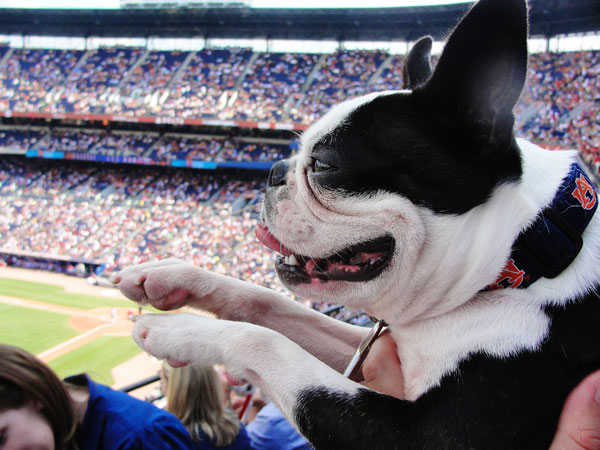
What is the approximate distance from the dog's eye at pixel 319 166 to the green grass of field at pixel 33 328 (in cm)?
1211

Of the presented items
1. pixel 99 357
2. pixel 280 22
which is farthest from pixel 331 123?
pixel 280 22

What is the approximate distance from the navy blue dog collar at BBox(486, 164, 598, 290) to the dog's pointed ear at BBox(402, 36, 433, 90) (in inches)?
27.6

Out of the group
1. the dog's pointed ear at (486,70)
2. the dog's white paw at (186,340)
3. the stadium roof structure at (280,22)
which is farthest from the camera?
the stadium roof structure at (280,22)

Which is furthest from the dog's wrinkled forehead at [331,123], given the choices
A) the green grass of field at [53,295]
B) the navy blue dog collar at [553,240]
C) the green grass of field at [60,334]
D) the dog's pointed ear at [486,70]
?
the green grass of field at [53,295]

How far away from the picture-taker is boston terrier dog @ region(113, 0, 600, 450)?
3.73 ft

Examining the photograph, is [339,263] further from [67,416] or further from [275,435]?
[275,435]

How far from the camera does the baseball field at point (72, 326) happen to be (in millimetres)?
10680

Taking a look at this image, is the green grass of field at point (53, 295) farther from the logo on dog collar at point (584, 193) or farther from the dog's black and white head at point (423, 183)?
the logo on dog collar at point (584, 193)

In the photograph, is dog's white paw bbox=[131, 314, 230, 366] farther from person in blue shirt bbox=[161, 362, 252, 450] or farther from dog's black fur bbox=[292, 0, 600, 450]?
person in blue shirt bbox=[161, 362, 252, 450]

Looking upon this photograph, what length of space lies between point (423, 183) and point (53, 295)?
57.8 feet

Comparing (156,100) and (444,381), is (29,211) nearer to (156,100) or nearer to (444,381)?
(156,100)

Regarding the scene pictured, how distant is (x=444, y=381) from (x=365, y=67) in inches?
920

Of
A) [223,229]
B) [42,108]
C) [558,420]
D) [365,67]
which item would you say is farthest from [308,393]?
[42,108]

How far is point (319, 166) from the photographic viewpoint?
1.46 meters
